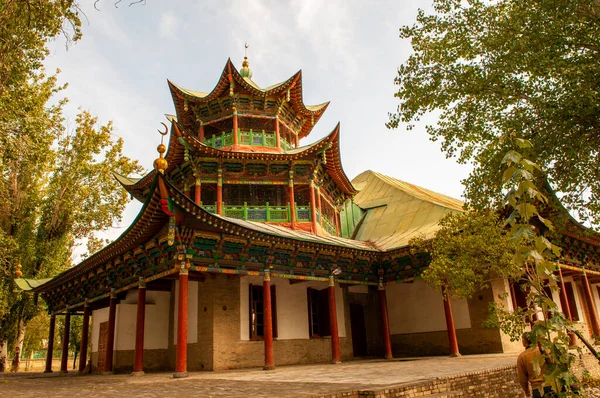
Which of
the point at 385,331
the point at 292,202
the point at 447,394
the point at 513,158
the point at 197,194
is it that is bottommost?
the point at 447,394

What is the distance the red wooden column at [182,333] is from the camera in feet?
32.9

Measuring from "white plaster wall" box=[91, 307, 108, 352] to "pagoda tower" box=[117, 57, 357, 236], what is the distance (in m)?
5.11

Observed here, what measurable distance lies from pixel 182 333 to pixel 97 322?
302 inches

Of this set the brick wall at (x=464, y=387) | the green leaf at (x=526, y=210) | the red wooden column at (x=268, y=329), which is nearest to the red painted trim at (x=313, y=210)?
the red wooden column at (x=268, y=329)

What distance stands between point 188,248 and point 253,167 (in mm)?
6481

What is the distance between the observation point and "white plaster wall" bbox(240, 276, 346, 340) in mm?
13084

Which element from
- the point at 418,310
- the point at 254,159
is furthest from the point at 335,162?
the point at 418,310

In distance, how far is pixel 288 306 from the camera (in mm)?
14094

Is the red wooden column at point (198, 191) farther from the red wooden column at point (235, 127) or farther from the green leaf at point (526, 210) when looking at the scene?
the green leaf at point (526, 210)

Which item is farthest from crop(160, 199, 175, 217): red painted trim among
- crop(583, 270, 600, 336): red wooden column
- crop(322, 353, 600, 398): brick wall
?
crop(583, 270, 600, 336): red wooden column

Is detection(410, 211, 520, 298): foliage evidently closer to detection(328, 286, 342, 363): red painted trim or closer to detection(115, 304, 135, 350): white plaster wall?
detection(328, 286, 342, 363): red painted trim

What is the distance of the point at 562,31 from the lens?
7.54 m

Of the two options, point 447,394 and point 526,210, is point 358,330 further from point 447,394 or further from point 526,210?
point 526,210

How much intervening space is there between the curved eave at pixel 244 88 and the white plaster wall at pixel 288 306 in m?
8.97
